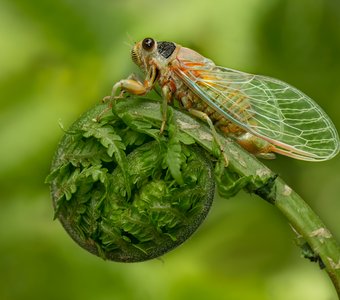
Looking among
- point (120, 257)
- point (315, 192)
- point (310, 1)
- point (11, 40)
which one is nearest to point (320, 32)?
point (310, 1)

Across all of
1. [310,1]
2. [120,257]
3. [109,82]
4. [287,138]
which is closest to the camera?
[120,257]

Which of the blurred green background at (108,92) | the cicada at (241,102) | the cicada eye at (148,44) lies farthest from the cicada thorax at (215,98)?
the blurred green background at (108,92)

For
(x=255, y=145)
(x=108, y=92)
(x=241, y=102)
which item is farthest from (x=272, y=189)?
(x=108, y=92)

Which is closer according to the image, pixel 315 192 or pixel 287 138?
pixel 287 138

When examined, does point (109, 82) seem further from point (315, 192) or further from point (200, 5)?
point (315, 192)

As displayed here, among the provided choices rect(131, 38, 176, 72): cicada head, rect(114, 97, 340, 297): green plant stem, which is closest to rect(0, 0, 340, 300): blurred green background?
rect(131, 38, 176, 72): cicada head

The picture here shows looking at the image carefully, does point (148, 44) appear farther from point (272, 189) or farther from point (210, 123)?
point (272, 189)

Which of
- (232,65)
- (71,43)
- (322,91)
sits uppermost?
(71,43)
